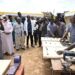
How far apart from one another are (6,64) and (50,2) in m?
15.1

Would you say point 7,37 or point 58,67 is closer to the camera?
point 58,67

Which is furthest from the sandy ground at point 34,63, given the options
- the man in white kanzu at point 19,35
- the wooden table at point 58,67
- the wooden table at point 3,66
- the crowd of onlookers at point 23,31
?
the wooden table at point 3,66

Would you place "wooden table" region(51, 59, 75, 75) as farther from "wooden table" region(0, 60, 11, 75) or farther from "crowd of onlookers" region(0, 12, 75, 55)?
"crowd of onlookers" region(0, 12, 75, 55)

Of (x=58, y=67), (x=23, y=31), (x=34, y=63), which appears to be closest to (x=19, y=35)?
(x=23, y=31)

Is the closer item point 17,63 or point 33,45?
point 17,63

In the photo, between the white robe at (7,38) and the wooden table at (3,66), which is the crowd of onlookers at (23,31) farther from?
the wooden table at (3,66)

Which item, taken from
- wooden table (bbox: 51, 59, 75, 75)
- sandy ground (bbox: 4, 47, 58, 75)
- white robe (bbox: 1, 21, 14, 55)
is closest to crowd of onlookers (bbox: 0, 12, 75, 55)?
white robe (bbox: 1, 21, 14, 55)

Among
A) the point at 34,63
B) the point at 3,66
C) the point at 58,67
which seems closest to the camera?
the point at 3,66

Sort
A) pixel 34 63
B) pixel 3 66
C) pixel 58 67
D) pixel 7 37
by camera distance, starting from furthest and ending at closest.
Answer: pixel 7 37 → pixel 34 63 → pixel 58 67 → pixel 3 66

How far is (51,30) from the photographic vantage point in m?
9.97

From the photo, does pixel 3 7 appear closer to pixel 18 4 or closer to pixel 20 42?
pixel 18 4

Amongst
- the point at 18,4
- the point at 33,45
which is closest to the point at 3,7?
the point at 18,4

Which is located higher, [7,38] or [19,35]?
[7,38]

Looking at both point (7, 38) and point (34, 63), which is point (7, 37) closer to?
point (7, 38)
